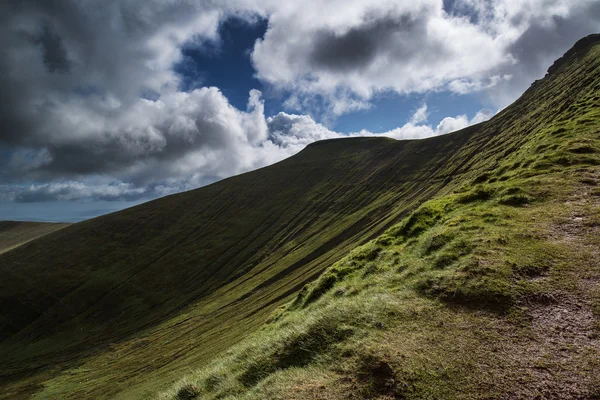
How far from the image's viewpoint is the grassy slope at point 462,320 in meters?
9.09

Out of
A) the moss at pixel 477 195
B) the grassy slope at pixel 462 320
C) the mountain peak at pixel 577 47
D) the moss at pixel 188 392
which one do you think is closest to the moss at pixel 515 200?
the grassy slope at pixel 462 320

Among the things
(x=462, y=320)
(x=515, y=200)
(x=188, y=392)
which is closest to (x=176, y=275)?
(x=188, y=392)

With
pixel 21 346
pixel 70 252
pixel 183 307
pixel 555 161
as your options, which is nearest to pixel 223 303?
pixel 183 307

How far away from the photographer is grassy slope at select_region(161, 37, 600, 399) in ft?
29.8

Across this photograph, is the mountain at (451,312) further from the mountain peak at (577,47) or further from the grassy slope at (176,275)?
the mountain peak at (577,47)

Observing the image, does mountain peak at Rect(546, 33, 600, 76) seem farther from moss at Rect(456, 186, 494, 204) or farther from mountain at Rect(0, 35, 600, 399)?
moss at Rect(456, 186, 494, 204)

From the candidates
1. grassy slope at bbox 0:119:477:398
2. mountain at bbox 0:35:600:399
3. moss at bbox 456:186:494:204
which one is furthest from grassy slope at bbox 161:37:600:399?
grassy slope at bbox 0:119:477:398

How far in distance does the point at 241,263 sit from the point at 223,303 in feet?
131

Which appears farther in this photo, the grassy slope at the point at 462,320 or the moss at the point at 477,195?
the moss at the point at 477,195

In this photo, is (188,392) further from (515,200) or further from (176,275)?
(176,275)

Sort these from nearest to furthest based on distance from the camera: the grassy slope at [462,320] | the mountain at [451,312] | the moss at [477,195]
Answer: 1. the grassy slope at [462,320]
2. the mountain at [451,312]
3. the moss at [477,195]

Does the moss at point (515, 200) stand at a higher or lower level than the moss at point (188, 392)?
higher

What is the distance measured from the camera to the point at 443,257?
53.7ft

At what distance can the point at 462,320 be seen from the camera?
11477 millimetres
